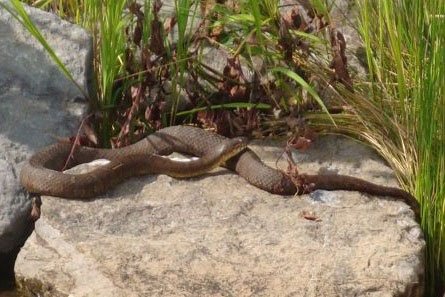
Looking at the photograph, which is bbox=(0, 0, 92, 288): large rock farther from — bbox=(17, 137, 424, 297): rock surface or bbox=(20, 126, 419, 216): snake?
bbox=(17, 137, 424, 297): rock surface

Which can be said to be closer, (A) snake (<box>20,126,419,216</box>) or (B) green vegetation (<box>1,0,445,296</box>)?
(A) snake (<box>20,126,419,216</box>)

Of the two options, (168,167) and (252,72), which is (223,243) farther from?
(252,72)

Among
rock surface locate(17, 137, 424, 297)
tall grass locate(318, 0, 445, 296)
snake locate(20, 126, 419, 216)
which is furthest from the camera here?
snake locate(20, 126, 419, 216)

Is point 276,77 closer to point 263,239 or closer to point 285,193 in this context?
point 285,193

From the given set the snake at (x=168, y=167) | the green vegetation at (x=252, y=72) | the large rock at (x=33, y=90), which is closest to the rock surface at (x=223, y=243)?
the snake at (x=168, y=167)

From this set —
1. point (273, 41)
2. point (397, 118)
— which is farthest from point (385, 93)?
point (273, 41)

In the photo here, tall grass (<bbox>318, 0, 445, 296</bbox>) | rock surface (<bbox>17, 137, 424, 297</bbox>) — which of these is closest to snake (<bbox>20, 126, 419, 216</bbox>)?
rock surface (<bbox>17, 137, 424, 297</bbox>)

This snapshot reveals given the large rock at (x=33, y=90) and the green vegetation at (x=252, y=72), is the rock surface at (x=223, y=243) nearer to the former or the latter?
the green vegetation at (x=252, y=72)
